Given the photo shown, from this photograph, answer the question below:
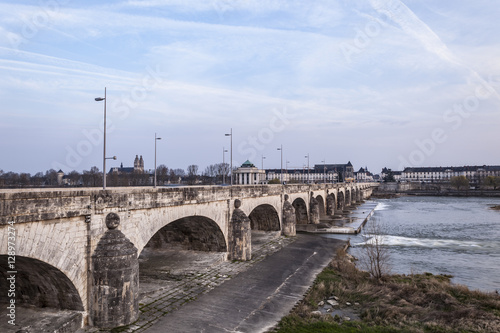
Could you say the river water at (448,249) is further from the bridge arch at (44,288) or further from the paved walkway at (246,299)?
the bridge arch at (44,288)

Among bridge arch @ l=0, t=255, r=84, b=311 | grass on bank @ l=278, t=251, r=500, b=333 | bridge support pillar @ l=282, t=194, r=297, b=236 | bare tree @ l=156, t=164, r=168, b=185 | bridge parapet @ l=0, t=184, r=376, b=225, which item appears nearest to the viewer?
bridge parapet @ l=0, t=184, r=376, b=225

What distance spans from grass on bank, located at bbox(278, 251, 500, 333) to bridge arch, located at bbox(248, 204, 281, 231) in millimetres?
13650

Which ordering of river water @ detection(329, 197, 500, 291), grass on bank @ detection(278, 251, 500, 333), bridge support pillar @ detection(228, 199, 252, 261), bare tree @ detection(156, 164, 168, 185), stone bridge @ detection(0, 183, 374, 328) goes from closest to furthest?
1. stone bridge @ detection(0, 183, 374, 328)
2. grass on bank @ detection(278, 251, 500, 333)
3. bridge support pillar @ detection(228, 199, 252, 261)
4. river water @ detection(329, 197, 500, 291)
5. bare tree @ detection(156, 164, 168, 185)

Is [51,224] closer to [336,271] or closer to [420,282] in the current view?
[336,271]

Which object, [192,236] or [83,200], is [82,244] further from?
[192,236]

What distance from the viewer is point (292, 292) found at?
1834cm

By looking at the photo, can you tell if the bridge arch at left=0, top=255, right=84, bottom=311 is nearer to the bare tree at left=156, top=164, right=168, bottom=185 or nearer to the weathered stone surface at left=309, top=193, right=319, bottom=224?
the weathered stone surface at left=309, top=193, right=319, bottom=224

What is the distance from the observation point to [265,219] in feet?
119

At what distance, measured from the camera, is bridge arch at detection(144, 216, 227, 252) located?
75.3 ft

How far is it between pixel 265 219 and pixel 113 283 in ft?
79.2

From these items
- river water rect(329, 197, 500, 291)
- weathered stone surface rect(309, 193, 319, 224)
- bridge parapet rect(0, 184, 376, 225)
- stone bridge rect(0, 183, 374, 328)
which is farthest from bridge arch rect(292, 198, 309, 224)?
stone bridge rect(0, 183, 374, 328)

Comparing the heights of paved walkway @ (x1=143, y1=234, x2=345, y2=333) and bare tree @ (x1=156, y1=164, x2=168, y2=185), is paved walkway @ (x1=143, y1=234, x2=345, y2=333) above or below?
below

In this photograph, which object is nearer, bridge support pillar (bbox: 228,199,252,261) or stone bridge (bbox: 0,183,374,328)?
stone bridge (bbox: 0,183,374,328)

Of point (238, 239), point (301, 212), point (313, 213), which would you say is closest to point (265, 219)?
point (301, 212)
